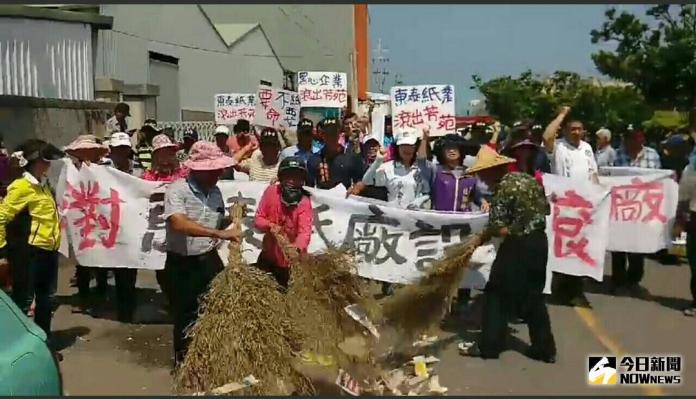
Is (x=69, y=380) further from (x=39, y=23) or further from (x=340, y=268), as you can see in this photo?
(x=39, y=23)

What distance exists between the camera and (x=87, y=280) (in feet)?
30.2

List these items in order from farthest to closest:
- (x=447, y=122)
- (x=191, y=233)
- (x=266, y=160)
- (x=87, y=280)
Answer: (x=447, y=122), (x=87, y=280), (x=266, y=160), (x=191, y=233)

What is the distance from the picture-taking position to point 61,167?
9016mm

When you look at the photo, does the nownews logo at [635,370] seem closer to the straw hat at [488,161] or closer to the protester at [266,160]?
the straw hat at [488,161]

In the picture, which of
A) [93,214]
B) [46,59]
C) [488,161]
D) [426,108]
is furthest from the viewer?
[46,59]

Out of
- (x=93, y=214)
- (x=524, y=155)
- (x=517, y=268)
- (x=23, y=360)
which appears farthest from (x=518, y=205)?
(x=93, y=214)

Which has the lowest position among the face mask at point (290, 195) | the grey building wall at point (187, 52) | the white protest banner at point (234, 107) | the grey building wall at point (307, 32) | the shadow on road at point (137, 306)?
the shadow on road at point (137, 306)

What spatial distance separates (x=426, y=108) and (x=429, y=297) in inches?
164

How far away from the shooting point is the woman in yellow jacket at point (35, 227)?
6844 millimetres

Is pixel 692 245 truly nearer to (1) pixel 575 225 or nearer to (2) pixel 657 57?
(1) pixel 575 225

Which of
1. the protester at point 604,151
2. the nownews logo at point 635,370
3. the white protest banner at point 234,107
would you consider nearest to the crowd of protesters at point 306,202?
the nownews logo at point 635,370

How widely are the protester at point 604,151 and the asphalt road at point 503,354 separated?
1.95 meters

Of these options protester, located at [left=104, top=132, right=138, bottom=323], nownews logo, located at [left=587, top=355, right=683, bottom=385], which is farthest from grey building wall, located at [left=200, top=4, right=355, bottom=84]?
nownews logo, located at [left=587, top=355, right=683, bottom=385]

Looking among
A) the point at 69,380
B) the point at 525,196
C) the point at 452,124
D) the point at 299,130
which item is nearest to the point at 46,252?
the point at 69,380
